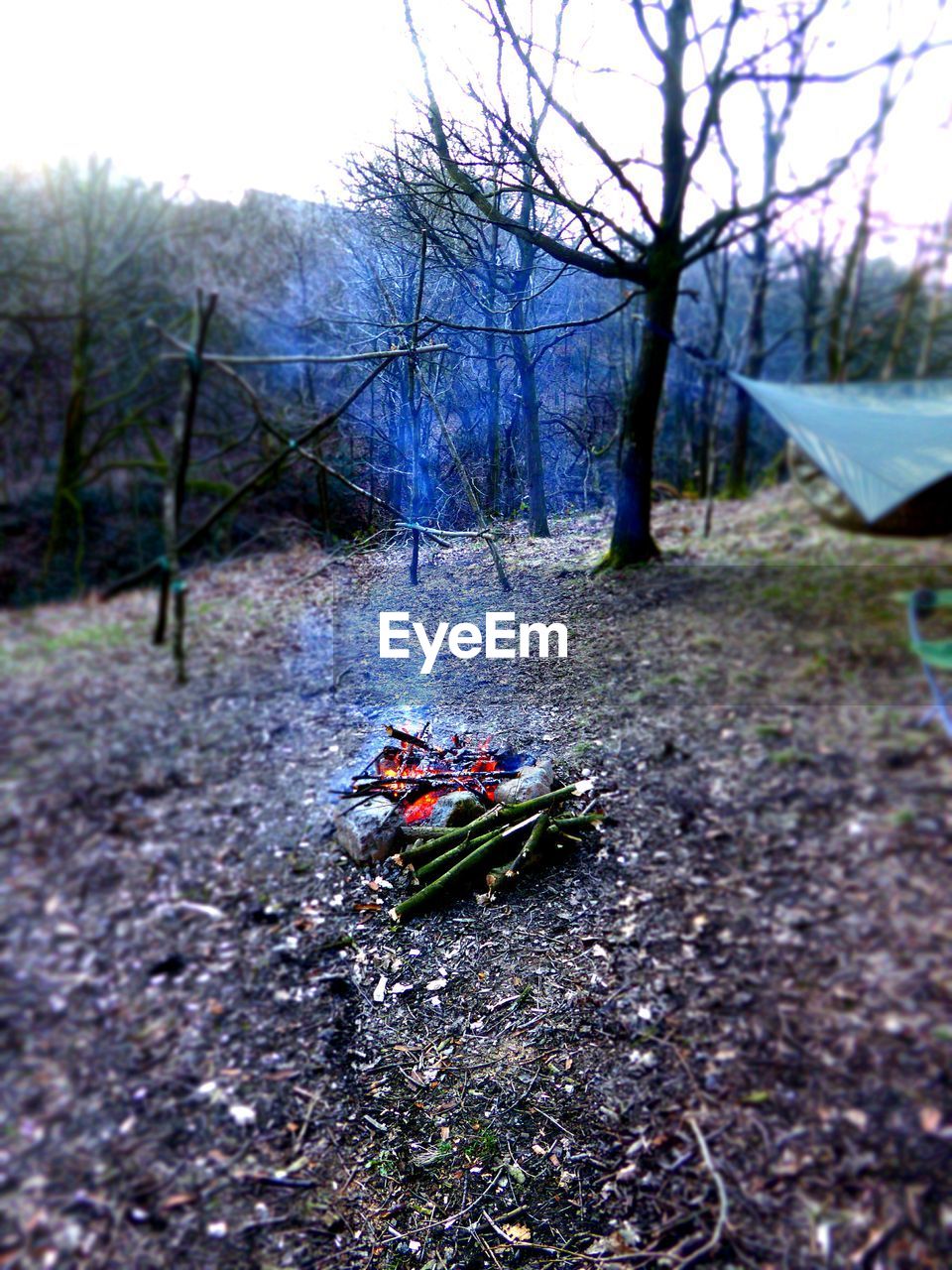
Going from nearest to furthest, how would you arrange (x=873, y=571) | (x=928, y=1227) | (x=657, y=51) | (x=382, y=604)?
1. (x=928, y=1227)
2. (x=873, y=571)
3. (x=657, y=51)
4. (x=382, y=604)

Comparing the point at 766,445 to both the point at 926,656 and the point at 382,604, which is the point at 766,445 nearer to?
the point at 926,656

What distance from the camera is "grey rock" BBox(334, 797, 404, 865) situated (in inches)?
90.6

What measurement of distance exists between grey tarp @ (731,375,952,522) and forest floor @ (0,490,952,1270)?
0.32 feet

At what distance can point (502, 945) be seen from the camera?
92.6 inches

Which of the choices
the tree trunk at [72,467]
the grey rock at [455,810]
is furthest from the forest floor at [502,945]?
the grey rock at [455,810]

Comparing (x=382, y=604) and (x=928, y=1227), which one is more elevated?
(x=382, y=604)

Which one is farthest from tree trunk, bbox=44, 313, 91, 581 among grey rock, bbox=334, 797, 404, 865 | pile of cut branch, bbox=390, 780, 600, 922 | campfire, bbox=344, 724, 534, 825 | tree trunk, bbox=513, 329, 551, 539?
pile of cut branch, bbox=390, 780, 600, 922

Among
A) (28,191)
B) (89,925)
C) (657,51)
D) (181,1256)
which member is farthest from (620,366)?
(181,1256)

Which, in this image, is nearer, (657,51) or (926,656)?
(926,656)

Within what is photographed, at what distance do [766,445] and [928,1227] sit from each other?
4.06ft

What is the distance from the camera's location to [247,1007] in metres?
1.63

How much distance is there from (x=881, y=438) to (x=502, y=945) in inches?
71.5

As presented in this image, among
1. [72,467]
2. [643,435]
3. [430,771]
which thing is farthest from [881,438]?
[430,771]

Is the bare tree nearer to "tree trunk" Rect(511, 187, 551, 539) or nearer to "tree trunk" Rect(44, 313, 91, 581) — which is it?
"tree trunk" Rect(511, 187, 551, 539)
